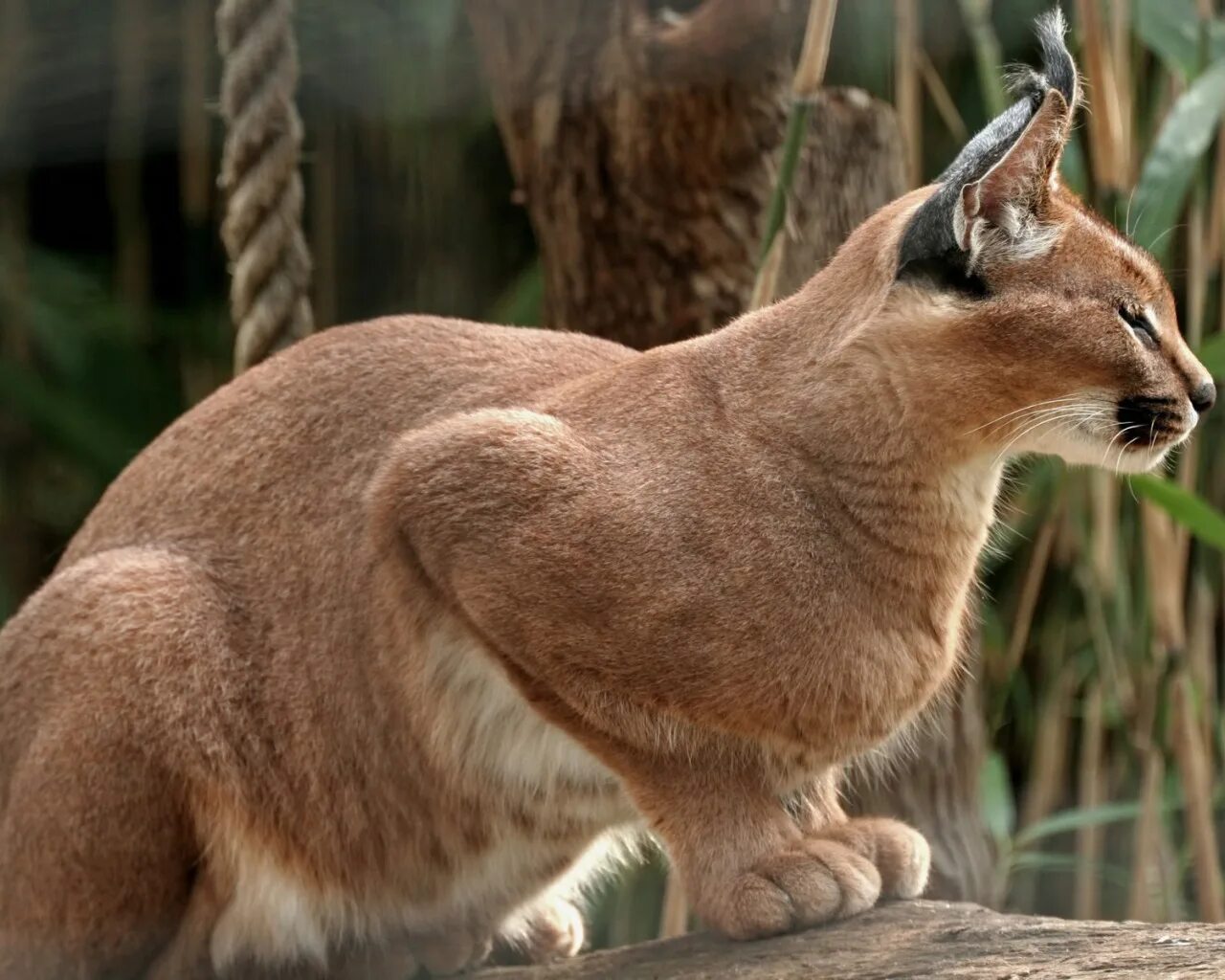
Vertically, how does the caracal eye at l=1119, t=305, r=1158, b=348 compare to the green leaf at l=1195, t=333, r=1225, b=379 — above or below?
above

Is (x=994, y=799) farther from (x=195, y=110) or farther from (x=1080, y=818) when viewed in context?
(x=195, y=110)

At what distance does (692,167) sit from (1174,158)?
83cm

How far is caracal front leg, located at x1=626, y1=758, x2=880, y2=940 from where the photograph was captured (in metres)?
2.12

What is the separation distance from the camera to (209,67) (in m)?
4.81

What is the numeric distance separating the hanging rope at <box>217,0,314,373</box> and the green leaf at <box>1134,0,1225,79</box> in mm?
1587

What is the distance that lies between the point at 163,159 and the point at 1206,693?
10.1ft

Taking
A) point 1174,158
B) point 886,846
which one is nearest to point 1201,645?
point 1174,158

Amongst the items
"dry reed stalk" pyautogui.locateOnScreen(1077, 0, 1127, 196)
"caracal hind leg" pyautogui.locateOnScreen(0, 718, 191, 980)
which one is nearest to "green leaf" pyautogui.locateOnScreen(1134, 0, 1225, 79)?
"dry reed stalk" pyautogui.locateOnScreen(1077, 0, 1127, 196)

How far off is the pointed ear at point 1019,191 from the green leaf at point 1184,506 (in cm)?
91

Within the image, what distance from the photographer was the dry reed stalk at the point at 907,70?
3168 millimetres

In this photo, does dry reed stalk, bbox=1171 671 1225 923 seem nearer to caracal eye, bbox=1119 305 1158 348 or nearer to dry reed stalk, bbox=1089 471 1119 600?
dry reed stalk, bbox=1089 471 1119 600

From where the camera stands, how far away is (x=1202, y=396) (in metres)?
2.15

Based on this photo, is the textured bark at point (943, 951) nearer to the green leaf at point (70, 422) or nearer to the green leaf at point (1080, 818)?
the green leaf at point (1080, 818)

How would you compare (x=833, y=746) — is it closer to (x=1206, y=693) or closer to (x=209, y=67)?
(x=1206, y=693)
